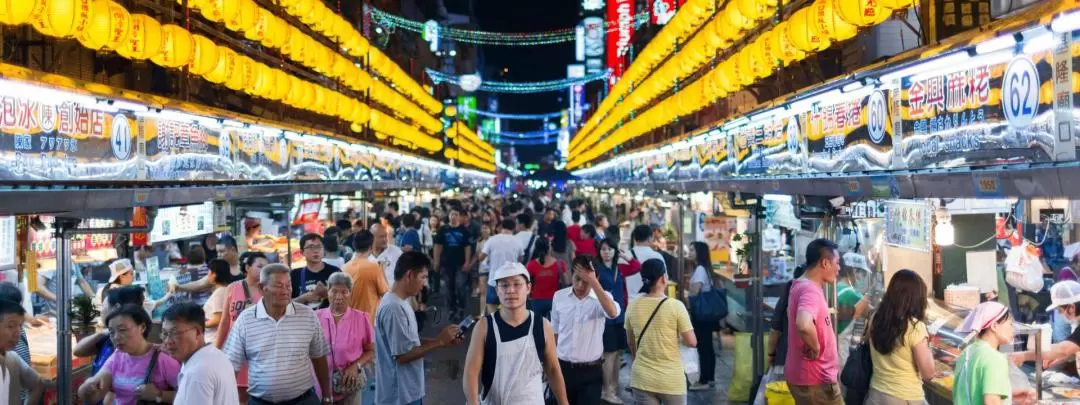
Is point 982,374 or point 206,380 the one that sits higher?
point 206,380

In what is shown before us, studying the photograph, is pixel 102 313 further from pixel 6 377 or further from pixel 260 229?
pixel 260 229

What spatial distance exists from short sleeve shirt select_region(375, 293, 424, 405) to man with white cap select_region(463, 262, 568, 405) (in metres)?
1.21

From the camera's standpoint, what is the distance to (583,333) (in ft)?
24.4

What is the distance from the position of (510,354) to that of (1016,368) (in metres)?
3.64

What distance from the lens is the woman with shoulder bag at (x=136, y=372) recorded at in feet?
17.9

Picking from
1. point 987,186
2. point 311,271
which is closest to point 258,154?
point 311,271

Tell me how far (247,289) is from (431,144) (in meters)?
28.2

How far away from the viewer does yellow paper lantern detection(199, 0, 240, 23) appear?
35.9 ft

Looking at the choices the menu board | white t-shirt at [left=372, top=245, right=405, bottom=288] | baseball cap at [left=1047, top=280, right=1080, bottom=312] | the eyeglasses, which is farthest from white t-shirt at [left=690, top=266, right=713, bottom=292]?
the eyeglasses

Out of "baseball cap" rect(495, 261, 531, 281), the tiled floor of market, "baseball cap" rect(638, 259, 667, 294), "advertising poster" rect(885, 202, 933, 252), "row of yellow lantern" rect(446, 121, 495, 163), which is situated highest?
"row of yellow lantern" rect(446, 121, 495, 163)

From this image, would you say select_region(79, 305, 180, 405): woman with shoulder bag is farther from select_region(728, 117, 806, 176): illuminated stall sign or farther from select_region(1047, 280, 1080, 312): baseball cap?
select_region(728, 117, 806, 176): illuminated stall sign

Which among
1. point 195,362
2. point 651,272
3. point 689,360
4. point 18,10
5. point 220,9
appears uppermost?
point 220,9

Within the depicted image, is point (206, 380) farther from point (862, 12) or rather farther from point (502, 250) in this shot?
point (502, 250)

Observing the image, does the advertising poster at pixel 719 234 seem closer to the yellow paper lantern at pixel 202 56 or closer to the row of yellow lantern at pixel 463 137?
the yellow paper lantern at pixel 202 56
